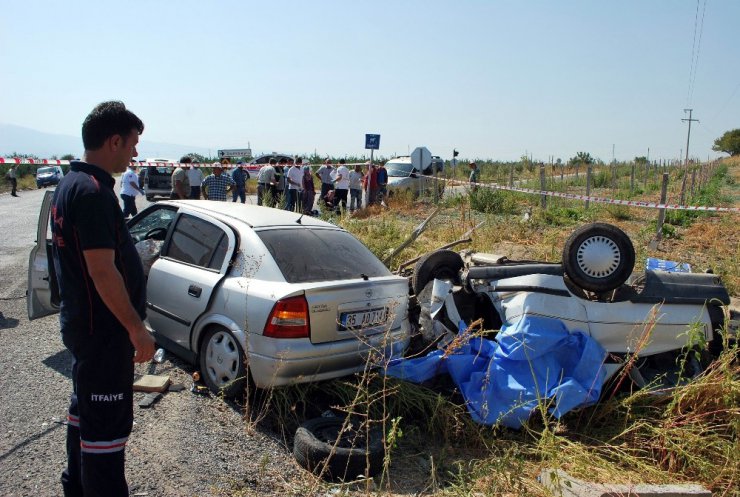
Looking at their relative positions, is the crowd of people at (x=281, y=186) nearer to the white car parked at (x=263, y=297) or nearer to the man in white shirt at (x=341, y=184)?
the man in white shirt at (x=341, y=184)

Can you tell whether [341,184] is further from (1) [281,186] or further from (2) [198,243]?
(2) [198,243]

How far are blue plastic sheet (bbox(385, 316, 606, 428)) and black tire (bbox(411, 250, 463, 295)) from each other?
110 centimetres

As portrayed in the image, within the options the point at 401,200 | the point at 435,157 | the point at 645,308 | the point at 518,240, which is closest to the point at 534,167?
the point at 435,157

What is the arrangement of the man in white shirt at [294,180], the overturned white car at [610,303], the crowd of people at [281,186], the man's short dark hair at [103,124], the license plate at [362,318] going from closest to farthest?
the man's short dark hair at [103,124] < the license plate at [362,318] < the overturned white car at [610,303] < the crowd of people at [281,186] < the man in white shirt at [294,180]

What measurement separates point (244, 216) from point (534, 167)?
36441 mm

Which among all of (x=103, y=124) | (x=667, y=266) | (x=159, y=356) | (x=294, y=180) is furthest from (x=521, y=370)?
(x=294, y=180)

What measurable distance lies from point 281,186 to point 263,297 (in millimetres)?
14128

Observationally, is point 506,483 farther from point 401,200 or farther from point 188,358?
point 401,200

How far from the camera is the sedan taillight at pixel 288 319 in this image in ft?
13.4

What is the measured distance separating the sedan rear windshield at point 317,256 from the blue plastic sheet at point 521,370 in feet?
2.69

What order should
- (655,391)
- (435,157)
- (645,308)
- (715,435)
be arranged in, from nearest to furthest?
(715,435)
(655,391)
(645,308)
(435,157)

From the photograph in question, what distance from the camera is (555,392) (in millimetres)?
4152

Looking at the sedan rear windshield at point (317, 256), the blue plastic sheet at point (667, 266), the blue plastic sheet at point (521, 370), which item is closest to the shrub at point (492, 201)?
the blue plastic sheet at point (667, 266)

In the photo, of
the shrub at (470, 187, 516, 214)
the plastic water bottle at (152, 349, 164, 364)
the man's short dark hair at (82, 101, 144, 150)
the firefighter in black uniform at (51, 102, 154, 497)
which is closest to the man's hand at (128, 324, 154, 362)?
the firefighter in black uniform at (51, 102, 154, 497)
